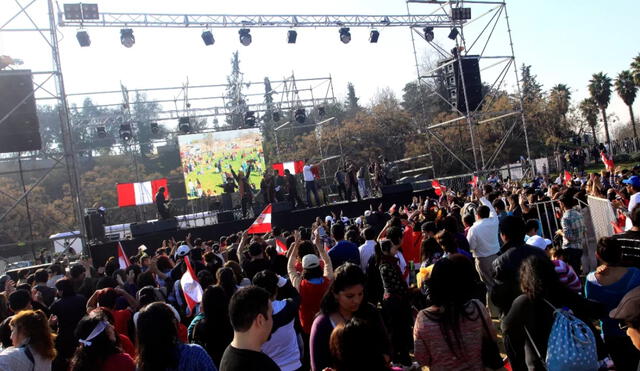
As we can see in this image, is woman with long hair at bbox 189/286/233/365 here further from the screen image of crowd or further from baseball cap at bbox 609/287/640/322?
baseball cap at bbox 609/287/640/322

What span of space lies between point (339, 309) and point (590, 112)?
52804mm

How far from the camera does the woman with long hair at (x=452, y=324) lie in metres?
3.14

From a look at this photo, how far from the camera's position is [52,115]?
169 ft

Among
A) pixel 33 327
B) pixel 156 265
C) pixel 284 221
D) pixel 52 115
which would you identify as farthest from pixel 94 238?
pixel 52 115

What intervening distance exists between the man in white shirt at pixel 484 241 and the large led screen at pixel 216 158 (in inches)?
704

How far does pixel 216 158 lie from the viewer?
976 inches

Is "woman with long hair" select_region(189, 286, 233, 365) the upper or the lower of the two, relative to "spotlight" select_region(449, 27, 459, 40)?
lower

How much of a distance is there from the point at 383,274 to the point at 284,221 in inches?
534

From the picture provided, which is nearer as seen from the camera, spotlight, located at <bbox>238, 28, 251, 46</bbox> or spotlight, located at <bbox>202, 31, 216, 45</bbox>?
spotlight, located at <bbox>202, 31, 216, 45</bbox>

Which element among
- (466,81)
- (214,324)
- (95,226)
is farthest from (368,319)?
(466,81)

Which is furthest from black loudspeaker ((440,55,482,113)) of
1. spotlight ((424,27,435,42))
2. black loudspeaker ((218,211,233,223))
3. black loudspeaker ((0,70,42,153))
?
black loudspeaker ((0,70,42,153))

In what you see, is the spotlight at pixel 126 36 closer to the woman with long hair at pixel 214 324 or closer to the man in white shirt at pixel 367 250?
the man in white shirt at pixel 367 250

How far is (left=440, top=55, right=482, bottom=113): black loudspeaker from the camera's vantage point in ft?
70.5

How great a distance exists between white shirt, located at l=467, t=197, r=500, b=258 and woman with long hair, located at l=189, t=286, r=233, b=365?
3.78m
